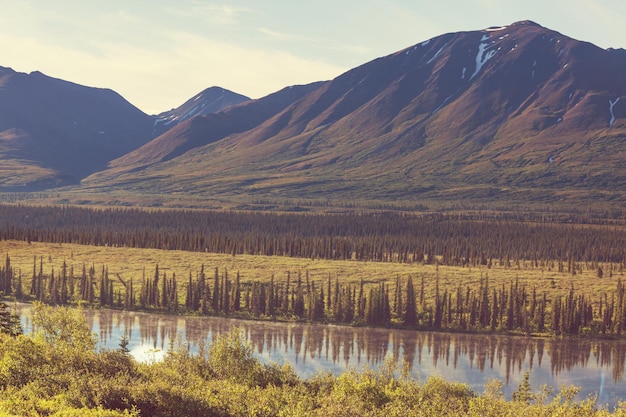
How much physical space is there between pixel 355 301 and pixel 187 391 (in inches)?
2883

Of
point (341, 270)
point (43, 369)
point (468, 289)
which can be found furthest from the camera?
point (341, 270)

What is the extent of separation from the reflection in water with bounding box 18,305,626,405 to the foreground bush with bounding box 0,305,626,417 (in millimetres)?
24869

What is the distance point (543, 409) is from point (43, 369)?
91.0 ft

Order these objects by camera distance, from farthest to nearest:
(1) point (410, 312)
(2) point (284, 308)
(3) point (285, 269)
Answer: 1. (3) point (285, 269)
2. (2) point (284, 308)
3. (1) point (410, 312)

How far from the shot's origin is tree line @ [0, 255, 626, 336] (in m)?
104

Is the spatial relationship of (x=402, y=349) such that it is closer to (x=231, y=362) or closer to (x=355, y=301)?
(x=355, y=301)

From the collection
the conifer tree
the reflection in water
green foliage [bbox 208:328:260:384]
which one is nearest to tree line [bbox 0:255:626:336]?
the conifer tree

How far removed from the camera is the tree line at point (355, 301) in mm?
104500

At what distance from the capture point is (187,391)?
40.3 metres

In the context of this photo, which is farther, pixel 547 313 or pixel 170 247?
pixel 170 247

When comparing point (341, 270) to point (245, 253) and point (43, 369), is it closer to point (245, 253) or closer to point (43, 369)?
point (245, 253)

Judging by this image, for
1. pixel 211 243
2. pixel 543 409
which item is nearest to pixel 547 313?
pixel 543 409

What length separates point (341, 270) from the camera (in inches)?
5507

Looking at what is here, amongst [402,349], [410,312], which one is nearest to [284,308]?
[410,312]
